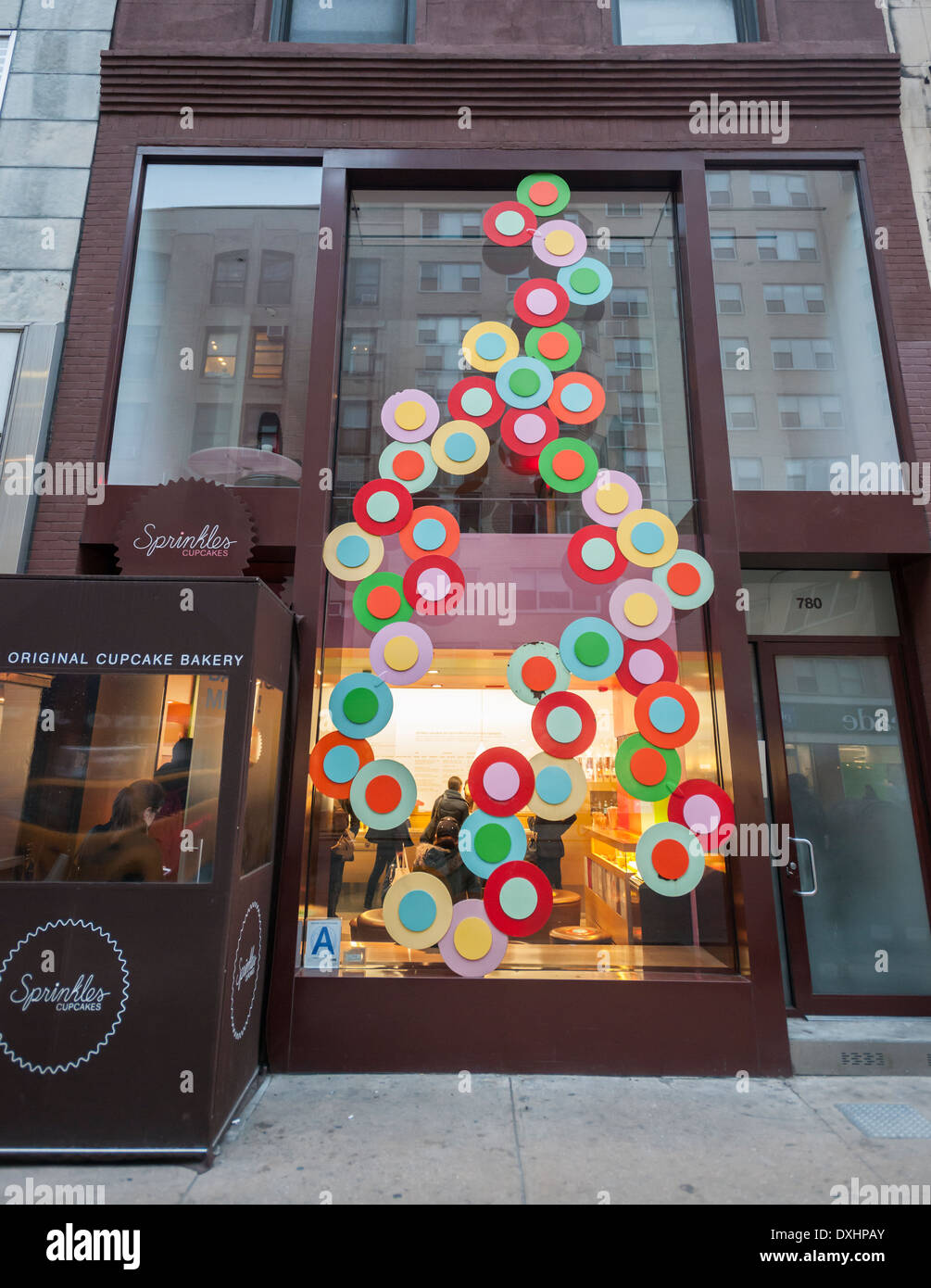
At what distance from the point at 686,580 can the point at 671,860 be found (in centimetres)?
235

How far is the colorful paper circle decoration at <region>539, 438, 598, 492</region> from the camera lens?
6.38m

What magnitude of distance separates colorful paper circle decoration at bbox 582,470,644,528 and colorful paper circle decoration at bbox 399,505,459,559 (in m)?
1.24

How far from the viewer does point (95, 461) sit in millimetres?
6398

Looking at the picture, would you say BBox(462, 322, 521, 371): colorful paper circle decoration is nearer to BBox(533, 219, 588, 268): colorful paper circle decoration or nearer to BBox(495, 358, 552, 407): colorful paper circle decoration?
BBox(495, 358, 552, 407): colorful paper circle decoration

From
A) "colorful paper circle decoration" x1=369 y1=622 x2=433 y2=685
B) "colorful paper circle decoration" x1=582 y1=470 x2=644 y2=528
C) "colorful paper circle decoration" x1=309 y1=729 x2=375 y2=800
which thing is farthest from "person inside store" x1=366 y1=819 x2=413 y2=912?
"colorful paper circle decoration" x1=582 y1=470 x2=644 y2=528

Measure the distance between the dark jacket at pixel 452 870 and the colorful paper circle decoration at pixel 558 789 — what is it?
726 mm

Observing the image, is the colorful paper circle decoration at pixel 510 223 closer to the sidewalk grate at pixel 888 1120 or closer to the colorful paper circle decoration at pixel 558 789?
the colorful paper circle decoration at pixel 558 789

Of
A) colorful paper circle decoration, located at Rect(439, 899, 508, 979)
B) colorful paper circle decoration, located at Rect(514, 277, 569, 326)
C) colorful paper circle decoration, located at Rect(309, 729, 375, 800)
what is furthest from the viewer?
colorful paper circle decoration, located at Rect(514, 277, 569, 326)

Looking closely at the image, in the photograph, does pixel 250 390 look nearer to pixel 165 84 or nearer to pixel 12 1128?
pixel 165 84

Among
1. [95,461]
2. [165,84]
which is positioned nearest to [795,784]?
[95,461]

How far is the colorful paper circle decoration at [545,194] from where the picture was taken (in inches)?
276

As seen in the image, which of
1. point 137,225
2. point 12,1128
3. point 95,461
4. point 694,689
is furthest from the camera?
point 137,225

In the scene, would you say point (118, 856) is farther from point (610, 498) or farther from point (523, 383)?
point (523, 383)
